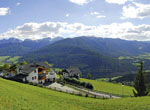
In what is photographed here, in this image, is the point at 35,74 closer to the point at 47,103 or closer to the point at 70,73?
the point at 70,73

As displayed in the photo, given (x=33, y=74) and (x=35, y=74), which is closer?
(x=33, y=74)

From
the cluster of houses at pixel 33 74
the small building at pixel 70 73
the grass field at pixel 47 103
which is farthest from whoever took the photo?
the small building at pixel 70 73

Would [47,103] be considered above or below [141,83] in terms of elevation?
below

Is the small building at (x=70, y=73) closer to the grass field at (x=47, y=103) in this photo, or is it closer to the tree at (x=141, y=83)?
the tree at (x=141, y=83)

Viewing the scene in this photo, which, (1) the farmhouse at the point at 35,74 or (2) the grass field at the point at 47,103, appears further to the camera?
(1) the farmhouse at the point at 35,74

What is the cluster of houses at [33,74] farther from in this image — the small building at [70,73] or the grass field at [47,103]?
the grass field at [47,103]

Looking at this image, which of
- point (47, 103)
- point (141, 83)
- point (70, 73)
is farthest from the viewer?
point (70, 73)

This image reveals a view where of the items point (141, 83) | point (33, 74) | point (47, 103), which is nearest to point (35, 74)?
point (33, 74)

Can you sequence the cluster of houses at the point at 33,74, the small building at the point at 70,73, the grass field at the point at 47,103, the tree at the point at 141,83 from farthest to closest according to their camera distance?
the small building at the point at 70,73 → the cluster of houses at the point at 33,74 → the tree at the point at 141,83 → the grass field at the point at 47,103

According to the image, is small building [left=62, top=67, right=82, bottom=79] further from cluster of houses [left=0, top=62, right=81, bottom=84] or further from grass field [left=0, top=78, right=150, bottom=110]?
grass field [left=0, top=78, right=150, bottom=110]

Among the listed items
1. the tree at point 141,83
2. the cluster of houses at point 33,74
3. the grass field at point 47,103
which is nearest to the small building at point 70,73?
the cluster of houses at point 33,74

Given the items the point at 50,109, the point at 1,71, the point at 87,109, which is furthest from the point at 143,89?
the point at 1,71

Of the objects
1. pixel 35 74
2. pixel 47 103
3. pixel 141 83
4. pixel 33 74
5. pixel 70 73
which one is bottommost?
pixel 70 73

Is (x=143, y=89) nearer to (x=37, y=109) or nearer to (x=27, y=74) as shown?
(x=37, y=109)
